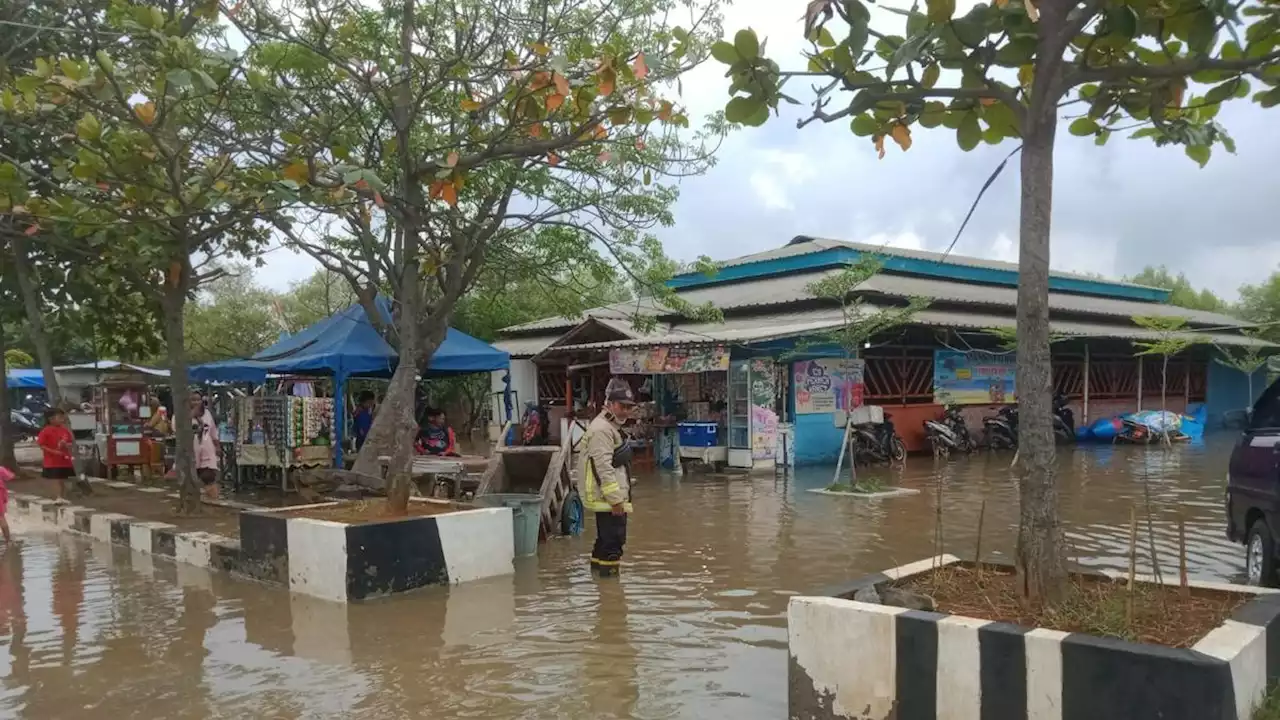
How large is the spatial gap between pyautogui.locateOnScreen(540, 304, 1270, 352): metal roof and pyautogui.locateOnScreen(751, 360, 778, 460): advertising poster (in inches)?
Answer: 26.9

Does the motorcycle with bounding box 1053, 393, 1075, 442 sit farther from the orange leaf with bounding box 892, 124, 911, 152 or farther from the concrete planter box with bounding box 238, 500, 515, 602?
the orange leaf with bounding box 892, 124, 911, 152

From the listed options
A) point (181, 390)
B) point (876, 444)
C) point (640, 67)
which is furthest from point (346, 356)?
point (876, 444)

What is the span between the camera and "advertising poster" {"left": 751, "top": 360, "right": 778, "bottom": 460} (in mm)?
15766

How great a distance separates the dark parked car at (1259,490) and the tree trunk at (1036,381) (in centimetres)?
332

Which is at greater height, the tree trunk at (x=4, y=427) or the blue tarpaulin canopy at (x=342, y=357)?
the blue tarpaulin canopy at (x=342, y=357)

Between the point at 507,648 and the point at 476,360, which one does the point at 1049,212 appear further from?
the point at 476,360

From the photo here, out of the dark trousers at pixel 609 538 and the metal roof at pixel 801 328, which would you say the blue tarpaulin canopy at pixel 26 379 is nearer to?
the metal roof at pixel 801 328

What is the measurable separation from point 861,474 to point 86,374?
22050 millimetres

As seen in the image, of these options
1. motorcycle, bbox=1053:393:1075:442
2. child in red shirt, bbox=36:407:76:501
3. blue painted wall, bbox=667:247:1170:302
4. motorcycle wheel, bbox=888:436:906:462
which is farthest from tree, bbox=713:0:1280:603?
motorcycle, bbox=1053:393:1075:442

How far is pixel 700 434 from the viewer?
16281mm

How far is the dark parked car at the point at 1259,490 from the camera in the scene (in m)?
6.25

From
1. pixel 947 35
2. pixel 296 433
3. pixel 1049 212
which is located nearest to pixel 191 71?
pixel 947 35

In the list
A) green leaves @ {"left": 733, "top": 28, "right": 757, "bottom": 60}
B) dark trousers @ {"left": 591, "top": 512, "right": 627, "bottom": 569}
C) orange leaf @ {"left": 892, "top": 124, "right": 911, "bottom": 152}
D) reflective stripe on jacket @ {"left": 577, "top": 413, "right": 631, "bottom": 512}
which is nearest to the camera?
green leaves @ {"left": 733, "top": 28, "right": 757, "bottom": 60}

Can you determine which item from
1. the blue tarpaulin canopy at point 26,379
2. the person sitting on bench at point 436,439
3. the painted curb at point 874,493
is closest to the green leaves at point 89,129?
the person sitting on bench at point 436,439
